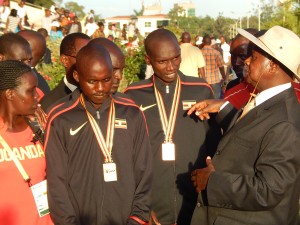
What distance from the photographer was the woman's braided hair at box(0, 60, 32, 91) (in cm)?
368

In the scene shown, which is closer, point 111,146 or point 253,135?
point 253,135

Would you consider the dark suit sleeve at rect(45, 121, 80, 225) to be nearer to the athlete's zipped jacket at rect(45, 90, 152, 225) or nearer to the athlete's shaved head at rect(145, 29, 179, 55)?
the athlete's zipped jacket at rect(45, 90, 152, 225)

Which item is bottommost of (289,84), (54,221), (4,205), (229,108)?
(54,221)

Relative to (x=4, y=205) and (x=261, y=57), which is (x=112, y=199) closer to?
(x=4, y=205)

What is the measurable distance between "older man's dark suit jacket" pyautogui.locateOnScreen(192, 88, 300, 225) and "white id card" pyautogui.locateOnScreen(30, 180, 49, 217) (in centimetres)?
114

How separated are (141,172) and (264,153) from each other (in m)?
1.03

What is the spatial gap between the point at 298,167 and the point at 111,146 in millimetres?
1357

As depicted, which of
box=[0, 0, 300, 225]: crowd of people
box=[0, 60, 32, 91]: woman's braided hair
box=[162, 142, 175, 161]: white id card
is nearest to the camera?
box=[0, 0, 300, 225]: crowd of people

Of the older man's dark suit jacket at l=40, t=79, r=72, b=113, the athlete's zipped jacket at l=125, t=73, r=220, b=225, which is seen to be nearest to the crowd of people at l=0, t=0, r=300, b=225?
the athlete's zipped jacket at l=125, t=73, r=220, b=225

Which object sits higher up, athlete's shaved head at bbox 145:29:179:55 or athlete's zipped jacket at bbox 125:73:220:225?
athlete's shaved head at bbox 145:29:179:55

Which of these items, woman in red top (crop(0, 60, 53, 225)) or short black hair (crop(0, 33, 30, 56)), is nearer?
woman in red top (crop(0, 60, 53, 225))

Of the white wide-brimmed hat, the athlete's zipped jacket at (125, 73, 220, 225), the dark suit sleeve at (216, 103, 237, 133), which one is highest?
the white wide-brimmed hat

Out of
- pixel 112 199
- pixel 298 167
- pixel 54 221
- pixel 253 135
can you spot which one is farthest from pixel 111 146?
pixel 298 167

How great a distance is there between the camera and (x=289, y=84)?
362cm
